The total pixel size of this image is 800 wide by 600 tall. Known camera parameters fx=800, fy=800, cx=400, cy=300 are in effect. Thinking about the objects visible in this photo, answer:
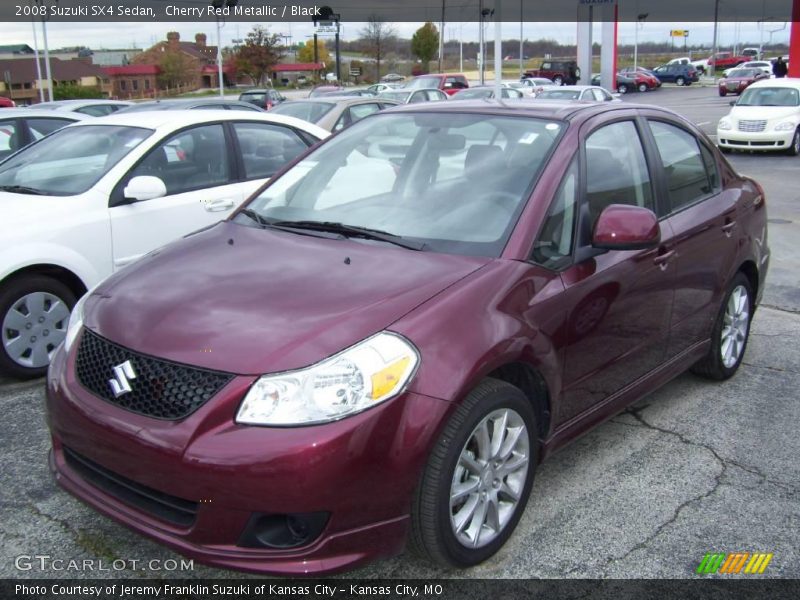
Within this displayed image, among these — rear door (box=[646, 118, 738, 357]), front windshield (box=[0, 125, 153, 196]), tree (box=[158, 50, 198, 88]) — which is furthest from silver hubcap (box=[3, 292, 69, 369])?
tree (box=[158, 50, 198, 88])

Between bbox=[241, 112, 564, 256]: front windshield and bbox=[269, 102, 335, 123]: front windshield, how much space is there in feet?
28.0

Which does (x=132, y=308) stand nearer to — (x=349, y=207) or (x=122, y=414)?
(x=122, y=414)

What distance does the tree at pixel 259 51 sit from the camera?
209 ft

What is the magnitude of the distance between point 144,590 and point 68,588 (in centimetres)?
28

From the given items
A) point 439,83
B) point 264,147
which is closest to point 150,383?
point 264,147

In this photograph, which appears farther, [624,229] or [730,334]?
[730,334]

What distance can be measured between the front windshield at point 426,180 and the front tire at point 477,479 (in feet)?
A: 2.17

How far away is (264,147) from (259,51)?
200ft

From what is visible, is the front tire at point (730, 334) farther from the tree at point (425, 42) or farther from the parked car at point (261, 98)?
the tree at point (425, 42)

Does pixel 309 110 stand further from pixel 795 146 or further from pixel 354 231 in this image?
pixel 795 146

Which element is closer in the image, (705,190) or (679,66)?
(705,190)

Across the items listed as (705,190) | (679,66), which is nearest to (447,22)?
(679,66)

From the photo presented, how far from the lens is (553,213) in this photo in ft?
11.1

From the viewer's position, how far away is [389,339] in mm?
2689
